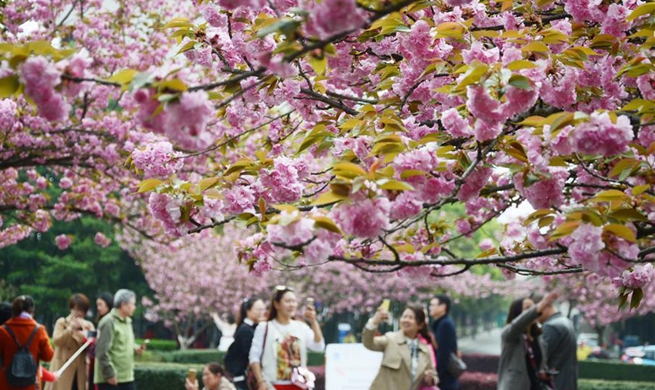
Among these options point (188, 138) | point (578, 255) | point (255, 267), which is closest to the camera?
point (188, 138)

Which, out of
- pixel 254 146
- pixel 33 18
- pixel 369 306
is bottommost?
pixel 369 306

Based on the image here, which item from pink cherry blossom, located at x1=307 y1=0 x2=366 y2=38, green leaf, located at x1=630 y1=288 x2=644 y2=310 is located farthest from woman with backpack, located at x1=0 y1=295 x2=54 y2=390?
pink cherry blossom, located at x1=307 y1=0 x2=366 y2=38

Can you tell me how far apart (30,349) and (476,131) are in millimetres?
5880

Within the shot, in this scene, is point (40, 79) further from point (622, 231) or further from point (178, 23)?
point (622, 231)

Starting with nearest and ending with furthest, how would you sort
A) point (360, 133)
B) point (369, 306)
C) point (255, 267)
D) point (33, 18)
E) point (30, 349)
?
point (360, 133) → point (255, 267) → point (30, 349) → point (33, 18) → point (369, 306)

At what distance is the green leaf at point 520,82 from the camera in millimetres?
3091

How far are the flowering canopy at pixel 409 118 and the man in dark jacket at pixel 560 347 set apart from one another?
1.78 metres

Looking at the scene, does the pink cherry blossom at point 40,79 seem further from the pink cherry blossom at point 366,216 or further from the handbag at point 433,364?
the handbag at point 433,364

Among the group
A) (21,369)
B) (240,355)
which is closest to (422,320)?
(240,355)

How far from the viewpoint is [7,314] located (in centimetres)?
832

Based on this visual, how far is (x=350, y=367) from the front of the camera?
30.5ft

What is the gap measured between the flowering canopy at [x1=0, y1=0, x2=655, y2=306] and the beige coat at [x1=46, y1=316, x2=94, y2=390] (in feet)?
15.4

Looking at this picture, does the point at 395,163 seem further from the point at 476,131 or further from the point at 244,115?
the point at 244,115

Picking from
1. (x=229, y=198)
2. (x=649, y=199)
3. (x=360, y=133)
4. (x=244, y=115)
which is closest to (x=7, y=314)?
(x=244, y=115)
